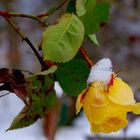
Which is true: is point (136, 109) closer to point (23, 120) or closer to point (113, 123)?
point (113, 123)

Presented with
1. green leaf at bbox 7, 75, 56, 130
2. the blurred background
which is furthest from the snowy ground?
green leaf at bbox 7, 75, 56, 130

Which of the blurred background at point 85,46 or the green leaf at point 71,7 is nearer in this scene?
the green leaf at point 71,7

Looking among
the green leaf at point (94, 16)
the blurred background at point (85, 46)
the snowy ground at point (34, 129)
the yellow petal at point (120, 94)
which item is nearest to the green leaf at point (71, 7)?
the green leaf at point (94, 16)

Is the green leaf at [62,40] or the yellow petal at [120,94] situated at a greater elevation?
the green leaf at [62,40]

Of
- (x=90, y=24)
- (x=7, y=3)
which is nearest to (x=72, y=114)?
(x=7, y=3)

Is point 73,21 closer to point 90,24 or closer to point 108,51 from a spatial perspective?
point 90,24

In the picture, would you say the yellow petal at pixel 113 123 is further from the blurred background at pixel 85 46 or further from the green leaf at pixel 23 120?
the blurred background at pixel 85 46

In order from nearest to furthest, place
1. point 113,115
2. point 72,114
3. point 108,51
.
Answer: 1. point 113,115
2. point 72,114
3. point 108,51

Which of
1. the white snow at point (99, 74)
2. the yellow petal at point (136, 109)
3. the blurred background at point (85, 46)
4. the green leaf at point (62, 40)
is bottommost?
the blurred background at point (85, 46)
